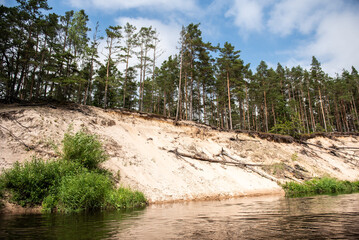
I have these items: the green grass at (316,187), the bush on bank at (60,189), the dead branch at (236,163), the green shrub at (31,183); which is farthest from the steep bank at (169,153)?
the green shrub at (31,183)

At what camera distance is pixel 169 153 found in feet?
63.1

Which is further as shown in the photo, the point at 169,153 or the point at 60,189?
the point at 169,153

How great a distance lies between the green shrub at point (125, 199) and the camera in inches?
412

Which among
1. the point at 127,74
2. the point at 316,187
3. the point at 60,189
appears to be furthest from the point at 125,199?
the point at 127,74

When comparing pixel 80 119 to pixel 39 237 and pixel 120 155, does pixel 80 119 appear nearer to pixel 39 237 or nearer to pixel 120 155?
pixel 120 155

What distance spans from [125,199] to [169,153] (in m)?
8.56

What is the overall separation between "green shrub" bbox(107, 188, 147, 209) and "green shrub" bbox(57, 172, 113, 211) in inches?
17.1

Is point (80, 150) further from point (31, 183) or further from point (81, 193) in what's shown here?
point (81, 193)

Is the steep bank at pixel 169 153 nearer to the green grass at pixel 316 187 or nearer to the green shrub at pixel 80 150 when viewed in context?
the green grass at pixel 316 187

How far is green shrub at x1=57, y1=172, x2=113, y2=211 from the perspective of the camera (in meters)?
9.26

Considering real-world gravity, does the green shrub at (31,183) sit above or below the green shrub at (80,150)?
below

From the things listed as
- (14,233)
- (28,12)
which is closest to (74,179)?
(14,233)

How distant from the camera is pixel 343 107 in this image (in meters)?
51.2

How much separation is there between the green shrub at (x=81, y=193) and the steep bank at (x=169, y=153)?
3.52m
